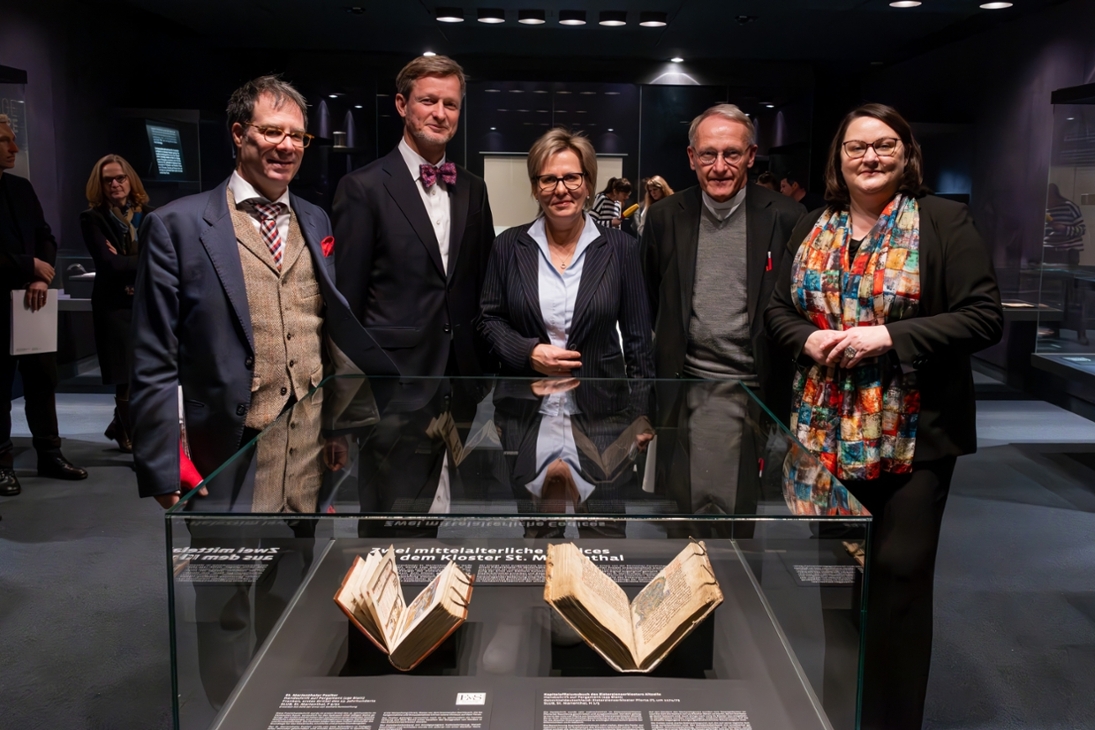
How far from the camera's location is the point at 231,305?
1.99 m

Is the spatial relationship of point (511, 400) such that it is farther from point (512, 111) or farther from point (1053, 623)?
point (512, 111)

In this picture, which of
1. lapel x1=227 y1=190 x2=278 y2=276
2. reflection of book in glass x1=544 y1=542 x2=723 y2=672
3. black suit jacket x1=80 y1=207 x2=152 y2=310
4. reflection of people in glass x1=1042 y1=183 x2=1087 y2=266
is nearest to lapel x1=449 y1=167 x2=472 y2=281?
lapel x1=227 y1=190 x2=278 y2=276

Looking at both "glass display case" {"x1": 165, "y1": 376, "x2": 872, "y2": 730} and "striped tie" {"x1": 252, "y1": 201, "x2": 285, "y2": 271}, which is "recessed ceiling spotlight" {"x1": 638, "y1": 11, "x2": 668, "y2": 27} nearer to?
"striped tie" {"x1": 252, "y1": 201, "x2": 285, "y2": 271}

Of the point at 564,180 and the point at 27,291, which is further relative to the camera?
the point at 27,291

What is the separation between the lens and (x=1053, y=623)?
3.15 metres

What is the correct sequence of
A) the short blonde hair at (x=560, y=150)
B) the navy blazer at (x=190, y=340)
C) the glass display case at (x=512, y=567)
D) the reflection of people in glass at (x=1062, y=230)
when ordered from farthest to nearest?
the reflection of people in glass at (x=1062, y=230) → the short blonde hair at (x=560, y=150) → the navy blazer at (x=190, y=340) → the glass display case at (x=512, y=567)

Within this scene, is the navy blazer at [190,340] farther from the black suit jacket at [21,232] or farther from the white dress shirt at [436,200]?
the black suit jacket at [21,232]

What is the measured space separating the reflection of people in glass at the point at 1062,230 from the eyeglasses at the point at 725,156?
3.22 meters

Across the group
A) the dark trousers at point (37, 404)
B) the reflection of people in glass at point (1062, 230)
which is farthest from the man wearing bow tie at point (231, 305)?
the reflection of people in glass at point (1062, 230)

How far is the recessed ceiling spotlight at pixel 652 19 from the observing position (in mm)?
6094

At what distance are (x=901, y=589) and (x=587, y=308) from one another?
1.04 metres

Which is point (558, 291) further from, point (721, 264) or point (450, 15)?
A: point (450, 15)

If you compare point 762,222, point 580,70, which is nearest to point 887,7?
point 580,70

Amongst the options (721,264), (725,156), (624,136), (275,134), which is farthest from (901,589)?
(624,136)
